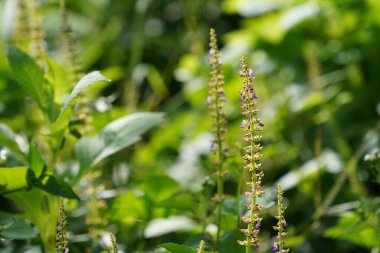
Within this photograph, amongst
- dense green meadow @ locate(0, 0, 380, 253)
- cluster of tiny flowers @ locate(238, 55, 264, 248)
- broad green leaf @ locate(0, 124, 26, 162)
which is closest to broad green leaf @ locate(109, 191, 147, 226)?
dense green meadow @ locate(0, 0, 380, 253)

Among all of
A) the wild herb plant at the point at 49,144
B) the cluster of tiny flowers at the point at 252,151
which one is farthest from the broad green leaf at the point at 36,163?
the cluster of tiny flowers at the point at 252,151

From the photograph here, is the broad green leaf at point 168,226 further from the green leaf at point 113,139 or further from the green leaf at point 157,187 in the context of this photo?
the green leaf at point 113,139

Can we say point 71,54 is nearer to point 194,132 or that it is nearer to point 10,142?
point 10,142

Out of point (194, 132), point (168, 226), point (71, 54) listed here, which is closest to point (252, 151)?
point (71, 54)

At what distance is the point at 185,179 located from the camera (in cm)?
275

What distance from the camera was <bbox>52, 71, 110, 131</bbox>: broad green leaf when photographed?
136 cm

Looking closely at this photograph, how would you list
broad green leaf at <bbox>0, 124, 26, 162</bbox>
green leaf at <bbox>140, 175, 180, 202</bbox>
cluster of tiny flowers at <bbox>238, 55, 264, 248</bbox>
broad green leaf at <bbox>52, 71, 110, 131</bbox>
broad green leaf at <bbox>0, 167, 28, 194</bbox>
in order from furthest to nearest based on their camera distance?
1. green leaf at <bbox>140, 175, 180, 202</bbox>
2. broad green leaf at <bbox>0, 124, 26, 162</bbox>
3. broad green leaf at <bbox>0, 167, 28, 194</bbox>
4. broad green leaf at <bbox>52, 71, 110, 131</bbox>
5. cluster of tiny flowers at <bbox>238, 55, 264, 248</bbox>

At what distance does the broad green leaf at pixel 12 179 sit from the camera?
1473 millimetres

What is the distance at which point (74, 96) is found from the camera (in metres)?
1.38

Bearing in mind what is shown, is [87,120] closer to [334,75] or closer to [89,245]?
[89,245]

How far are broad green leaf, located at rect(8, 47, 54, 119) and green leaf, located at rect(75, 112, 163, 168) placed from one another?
0.13 metres

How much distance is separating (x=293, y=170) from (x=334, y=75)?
0.71 meters

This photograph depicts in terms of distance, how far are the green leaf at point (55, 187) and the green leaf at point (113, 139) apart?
16 cm

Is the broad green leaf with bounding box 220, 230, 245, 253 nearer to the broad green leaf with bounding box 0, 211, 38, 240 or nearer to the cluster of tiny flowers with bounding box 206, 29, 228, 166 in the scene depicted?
the cluster of tiny flowers with bounding box 206, 29, 228, 166
